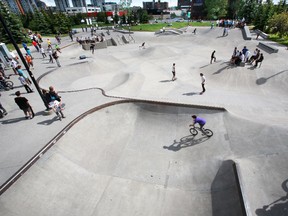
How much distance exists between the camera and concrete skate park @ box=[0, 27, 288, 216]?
17.9 ft

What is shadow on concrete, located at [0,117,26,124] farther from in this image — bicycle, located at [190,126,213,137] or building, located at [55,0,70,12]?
building, located at [55,0,70,12]

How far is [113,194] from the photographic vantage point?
628 centimetres

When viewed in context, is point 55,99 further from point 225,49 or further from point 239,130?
point 225,49

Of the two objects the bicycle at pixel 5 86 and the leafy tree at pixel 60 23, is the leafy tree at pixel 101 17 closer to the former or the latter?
the leafy tree at pixel 60 23

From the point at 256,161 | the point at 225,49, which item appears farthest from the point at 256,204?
the point at 225,49

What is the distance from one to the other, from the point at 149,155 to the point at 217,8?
75.6m

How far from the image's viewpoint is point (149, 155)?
26.4 ft

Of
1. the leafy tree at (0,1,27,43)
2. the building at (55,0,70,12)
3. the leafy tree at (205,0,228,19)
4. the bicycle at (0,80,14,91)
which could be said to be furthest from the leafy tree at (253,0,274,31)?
the building at (55,0,70,12)

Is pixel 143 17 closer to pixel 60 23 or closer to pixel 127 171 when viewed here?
pixel 60 23

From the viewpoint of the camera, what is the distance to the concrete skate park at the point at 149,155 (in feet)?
17.9

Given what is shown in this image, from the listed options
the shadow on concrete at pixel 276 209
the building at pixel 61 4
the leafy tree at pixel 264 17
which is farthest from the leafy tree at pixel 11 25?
the building at pixel 61 4

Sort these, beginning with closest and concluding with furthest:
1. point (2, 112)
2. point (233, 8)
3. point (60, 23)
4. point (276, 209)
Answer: point (276, 209)
point (2, 112)
point (60, 23)
point (233, 8)

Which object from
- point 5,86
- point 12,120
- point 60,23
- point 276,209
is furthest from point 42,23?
point 276,209

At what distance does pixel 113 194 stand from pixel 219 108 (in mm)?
7303
